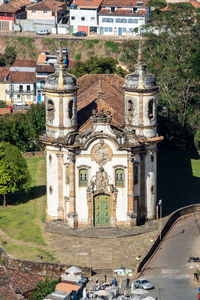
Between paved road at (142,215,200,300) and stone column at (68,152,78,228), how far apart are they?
10.1 metres

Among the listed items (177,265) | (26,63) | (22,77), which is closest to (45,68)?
(22,77)

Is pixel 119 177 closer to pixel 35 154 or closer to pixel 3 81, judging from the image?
pixel 35 154

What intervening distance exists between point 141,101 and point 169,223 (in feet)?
44.6

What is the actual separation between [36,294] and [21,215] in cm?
2269

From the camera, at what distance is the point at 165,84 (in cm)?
15438

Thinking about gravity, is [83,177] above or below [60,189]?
above

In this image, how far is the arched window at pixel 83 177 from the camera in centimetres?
10900

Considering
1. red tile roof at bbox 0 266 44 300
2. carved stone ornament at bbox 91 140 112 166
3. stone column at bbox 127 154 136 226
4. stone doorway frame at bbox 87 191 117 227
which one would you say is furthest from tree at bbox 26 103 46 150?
red tile roof at bbox 0 266 44 300

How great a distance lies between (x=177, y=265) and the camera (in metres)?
101

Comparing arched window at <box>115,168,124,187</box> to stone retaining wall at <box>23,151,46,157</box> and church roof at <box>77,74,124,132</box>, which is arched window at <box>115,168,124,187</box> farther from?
stone retaining wall at <box>23,151,46,157</box>

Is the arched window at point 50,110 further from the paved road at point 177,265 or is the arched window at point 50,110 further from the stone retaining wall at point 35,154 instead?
the stone retaining wall at point 35,154

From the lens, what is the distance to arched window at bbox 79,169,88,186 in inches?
4291

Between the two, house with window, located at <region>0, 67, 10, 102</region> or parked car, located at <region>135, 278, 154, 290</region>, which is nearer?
parked car, located at <region>135, 278, 154, 290</region>

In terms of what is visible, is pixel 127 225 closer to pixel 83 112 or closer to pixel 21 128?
pixel 83 112
